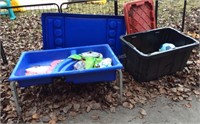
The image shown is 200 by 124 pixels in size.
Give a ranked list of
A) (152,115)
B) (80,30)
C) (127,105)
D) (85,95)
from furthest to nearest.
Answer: (80,30) → (85,95) → (127,105) → (152,115)

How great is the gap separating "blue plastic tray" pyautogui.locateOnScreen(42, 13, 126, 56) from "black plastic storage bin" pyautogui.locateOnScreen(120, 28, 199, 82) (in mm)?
Result: 266

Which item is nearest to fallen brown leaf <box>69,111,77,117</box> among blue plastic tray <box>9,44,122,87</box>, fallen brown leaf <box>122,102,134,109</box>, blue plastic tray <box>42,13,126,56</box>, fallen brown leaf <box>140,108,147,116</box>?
blue plastic tray <box>9,44,122,87</box>

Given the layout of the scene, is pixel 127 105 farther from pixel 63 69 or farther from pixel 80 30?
pixel 80 30

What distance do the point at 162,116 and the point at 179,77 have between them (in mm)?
761

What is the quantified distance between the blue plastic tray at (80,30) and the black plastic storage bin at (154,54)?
0.87 ft

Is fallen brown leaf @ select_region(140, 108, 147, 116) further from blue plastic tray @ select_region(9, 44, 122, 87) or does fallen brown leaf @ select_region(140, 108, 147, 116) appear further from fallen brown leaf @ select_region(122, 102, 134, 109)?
blue plastic tray @ select_region(9, 44, 122, 87)

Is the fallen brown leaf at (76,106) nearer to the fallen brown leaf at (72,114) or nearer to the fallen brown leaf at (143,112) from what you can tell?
the fallen brown leaf at (72,114)

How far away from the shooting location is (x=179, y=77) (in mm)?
3180

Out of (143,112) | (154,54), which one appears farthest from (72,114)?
(154,54)

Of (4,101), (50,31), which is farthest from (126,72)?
(4,101)

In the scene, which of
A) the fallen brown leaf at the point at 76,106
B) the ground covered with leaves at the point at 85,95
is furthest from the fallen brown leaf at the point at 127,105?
the fallen brown leaf at the point at 76,106

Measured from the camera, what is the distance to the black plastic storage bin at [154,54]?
9.28ft

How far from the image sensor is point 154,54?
2.72 meters

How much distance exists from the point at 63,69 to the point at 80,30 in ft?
2.33
